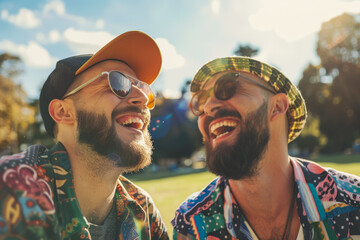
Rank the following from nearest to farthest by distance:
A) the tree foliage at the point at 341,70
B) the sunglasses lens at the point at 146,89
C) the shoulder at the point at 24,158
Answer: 1. the shoulder at the point at 24,158
2. the sunglasses lens at the point at 146,89
3. the tree foliage at the point at 341,70

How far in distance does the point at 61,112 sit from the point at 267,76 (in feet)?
7.97

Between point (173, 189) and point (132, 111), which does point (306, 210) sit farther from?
point (173, 189)

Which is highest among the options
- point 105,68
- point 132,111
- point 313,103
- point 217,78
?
point 105,68

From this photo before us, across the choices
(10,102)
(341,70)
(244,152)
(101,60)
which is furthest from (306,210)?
(341,70)

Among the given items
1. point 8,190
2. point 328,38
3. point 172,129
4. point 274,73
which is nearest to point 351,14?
point 328,38

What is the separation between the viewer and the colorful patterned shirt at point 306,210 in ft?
8.89

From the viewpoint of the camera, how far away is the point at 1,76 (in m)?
27.0

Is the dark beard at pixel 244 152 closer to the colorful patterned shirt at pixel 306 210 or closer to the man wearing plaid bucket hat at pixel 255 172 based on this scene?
the man wearing plaid bucket hat at pixel 255 172

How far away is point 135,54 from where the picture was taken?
3529mm

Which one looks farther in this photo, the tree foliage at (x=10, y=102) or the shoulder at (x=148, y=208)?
the tree foliage at (x=10, y=102)

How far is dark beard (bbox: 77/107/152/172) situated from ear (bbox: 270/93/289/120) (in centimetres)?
160

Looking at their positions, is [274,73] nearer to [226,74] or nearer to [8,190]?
[226,74]

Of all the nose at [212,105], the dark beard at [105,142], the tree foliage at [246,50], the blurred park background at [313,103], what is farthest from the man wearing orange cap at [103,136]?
the tree foliage at [246,50]

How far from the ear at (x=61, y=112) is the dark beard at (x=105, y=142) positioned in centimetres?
13
